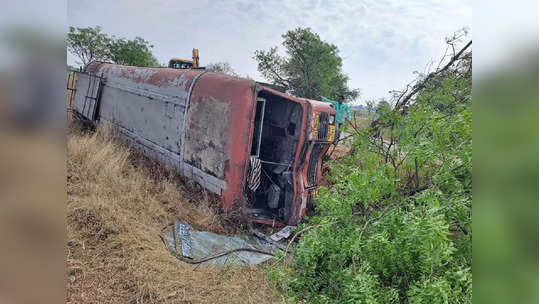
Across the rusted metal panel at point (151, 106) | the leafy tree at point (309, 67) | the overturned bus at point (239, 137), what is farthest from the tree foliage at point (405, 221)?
the leafy tree at point (309, 67)

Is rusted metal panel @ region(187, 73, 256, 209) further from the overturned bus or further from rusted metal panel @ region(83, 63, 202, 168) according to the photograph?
rusted metal panel @ region(83, 63, 202, 168)

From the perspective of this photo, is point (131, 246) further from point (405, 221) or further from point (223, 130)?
point (405, 221)

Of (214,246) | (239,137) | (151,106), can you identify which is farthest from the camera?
(151,106)

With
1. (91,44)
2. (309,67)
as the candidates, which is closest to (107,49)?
(91,44)

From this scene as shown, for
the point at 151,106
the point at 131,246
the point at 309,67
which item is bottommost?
the point at 131,246

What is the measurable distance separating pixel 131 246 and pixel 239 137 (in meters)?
2.16

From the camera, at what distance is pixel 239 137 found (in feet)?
15.8

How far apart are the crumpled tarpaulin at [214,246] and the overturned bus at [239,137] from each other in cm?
51

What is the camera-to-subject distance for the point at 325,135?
5.54m

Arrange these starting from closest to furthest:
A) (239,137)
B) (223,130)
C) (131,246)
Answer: (131,246) → (239,137) → (223,130)

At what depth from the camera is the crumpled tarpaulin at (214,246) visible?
3.88 meters

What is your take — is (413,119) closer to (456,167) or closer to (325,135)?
(456,167)

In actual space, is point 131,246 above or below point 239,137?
below
